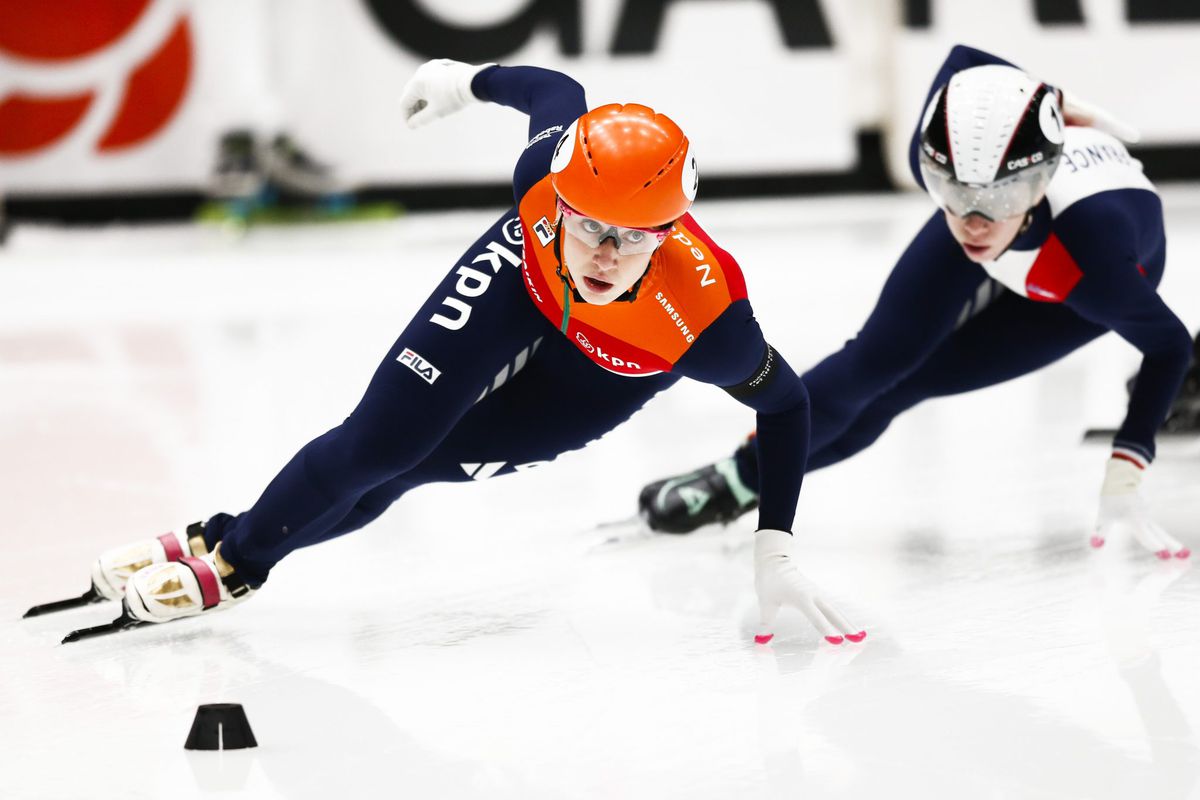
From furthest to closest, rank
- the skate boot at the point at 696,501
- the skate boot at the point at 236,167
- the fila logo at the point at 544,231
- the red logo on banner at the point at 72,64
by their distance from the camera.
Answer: the red logo on banner at the point at 72,64
the skate boot at the point at 236,167
the skate boot at the point at 696,501
the fila logo at the point at 544,231

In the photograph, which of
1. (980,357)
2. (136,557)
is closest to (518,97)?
(136,557)

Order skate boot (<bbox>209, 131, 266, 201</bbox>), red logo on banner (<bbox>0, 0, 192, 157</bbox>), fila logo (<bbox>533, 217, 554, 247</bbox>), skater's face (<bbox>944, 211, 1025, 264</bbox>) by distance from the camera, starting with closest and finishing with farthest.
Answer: fila logo (<bbox>533, 217, 554, 247</bbox>), skater's face (<bbox>944, 211, 1025, 264</bbox>), skate boot (<bbox>209, 131, 266, 201</bbox>), red logo on banner (<bbox>0, 0, 192, 157</bbox>)

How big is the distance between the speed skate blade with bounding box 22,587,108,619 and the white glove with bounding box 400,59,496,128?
1177 mm

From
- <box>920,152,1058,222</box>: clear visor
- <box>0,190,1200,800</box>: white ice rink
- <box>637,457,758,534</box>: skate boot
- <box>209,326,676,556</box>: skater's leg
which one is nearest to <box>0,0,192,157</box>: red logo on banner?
<box>0,190,1200,800</box>: white ice rink

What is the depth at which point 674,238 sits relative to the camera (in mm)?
2668

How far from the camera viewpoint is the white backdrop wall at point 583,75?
41.3 ft

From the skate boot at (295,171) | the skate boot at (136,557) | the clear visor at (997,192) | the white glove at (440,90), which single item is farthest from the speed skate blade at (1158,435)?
Answer: the skate boot at (295,171)

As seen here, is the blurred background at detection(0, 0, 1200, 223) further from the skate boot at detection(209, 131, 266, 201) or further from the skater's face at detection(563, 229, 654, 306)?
the skater's face at detection(563, 229, 654, 306)

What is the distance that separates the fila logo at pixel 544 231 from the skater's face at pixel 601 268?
0.33 ft

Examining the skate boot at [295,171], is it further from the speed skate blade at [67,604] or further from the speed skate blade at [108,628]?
the speed skate blade at [108,628]

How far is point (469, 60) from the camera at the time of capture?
13023 mm

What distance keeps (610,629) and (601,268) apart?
765mm

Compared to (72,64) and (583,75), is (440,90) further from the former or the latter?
(583,75)

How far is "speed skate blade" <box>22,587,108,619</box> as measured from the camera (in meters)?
2.96
